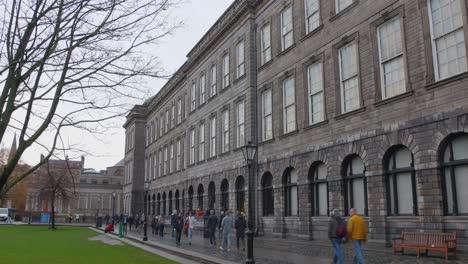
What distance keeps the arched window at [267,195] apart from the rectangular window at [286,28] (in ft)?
26.0

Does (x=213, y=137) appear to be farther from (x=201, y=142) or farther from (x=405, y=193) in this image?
(x=405, y=193)

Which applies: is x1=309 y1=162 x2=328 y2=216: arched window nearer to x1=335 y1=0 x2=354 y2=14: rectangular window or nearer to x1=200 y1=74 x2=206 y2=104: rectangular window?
x1=335 y1=0 x2=354 y2=14: rectangular window

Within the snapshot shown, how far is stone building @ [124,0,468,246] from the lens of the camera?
1659 centimetres

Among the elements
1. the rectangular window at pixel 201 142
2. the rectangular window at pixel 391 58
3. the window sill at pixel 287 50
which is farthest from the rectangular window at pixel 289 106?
the rectangular window at pixel 201 142

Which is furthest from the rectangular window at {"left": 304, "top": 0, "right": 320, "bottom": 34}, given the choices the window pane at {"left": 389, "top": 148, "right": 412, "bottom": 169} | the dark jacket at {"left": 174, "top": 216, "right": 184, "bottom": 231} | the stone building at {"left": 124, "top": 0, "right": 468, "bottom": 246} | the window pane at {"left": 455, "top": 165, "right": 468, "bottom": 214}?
the dark jacket at {"left": 174, "top": 216, "right": 184, "bottom": 231}

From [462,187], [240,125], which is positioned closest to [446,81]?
[462,187]

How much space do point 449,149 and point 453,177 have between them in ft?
3.27

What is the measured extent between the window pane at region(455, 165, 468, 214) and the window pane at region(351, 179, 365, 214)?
17.0 feet

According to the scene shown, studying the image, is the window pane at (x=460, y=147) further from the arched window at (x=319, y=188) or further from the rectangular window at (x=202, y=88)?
the rectangular window at (x=202, y=88)

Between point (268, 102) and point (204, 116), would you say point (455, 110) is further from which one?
point (204, 116)

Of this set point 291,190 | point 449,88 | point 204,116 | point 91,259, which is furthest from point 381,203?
point 204,116

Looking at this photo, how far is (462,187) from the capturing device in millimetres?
15773

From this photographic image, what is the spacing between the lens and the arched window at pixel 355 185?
2067cm

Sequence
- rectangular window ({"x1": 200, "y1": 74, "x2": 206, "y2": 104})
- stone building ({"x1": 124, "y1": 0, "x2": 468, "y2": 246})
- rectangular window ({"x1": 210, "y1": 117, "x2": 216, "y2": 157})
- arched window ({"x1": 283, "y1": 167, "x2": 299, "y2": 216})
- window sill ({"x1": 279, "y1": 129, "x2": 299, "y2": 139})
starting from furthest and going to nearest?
1. rectangular window ({"x1": 200, "y1": 74, "x2": 206, "y2": 104})
2. rectangular window ({"x1": 210, "y1": 117, "x2": 216, "y2": 157})
3. arched window ({"x1": 283, "y1": 167, "x2": 299, "y2": 216})
4. window sill ({"x1": 279, "y1": 129, "x2": 299, "y2": 139})
5. stone building ({"x1": 124, "y1": 0, "x2": 468, "y2": 246})
